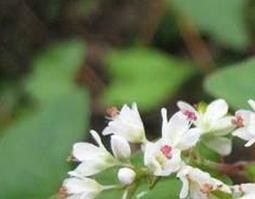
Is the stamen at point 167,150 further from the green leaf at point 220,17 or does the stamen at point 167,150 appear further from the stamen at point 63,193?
the green leaf at point 220,17

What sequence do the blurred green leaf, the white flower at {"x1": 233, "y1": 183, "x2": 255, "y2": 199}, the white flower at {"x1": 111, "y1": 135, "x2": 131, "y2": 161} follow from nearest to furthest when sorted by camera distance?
1. the white flower at {"x1": 233, "y1": 183, "x2": 255, "y2": 199}
2. the white flower at {"x1": 111, "y1": 135, "x2": 131, "y2": 161}
3. the blurred green leaf

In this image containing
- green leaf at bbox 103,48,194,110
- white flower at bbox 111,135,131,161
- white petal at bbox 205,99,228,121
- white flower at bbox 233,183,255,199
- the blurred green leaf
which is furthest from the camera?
green leaf at bbox 103,48,194,110

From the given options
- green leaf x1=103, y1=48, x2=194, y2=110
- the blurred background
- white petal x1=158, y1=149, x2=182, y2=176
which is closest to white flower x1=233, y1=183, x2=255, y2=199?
white petal x1=158, y1=149, x2=182, y2=176

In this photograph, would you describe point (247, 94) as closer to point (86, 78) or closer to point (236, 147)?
point (236, 147)

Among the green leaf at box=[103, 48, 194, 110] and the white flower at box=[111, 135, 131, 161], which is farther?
the green leaf at box=[103, 48, 194, 110]

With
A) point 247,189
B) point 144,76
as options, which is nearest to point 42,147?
point 247,189

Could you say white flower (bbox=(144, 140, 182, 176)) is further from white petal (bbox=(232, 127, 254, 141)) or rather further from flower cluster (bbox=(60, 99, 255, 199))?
white petal (bbox=(232, 127, 254, 141))

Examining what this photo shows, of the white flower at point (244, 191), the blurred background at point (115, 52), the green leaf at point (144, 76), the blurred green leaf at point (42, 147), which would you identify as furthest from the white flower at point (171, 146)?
the green leaf at point (144, 76)
